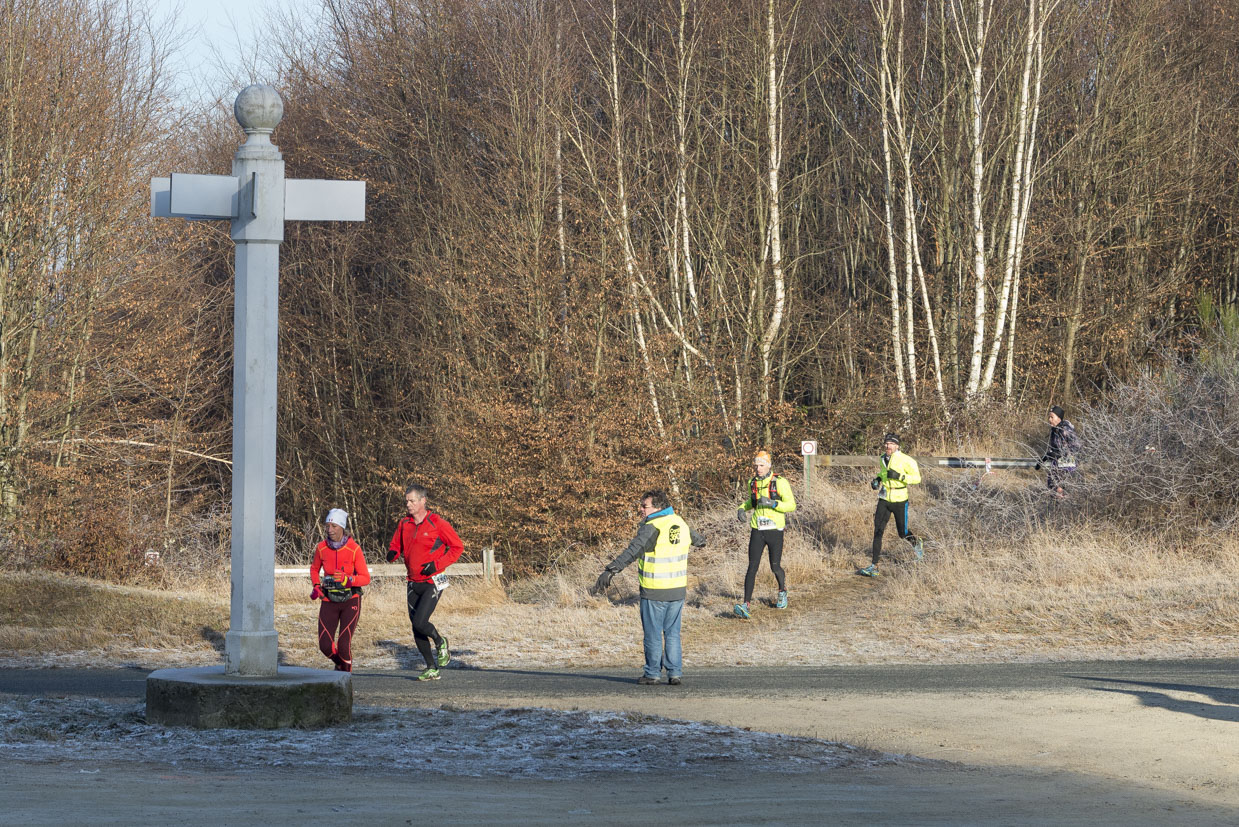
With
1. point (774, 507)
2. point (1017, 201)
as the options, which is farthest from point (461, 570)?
point (1017, 201)

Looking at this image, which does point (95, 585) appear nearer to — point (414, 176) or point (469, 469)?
point (469, 469)

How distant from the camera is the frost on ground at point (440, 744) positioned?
8.25 metres

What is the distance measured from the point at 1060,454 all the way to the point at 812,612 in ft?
18.6

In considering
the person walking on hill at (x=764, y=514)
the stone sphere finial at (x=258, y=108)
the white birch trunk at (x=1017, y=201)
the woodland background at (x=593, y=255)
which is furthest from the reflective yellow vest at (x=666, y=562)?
the white birch trunk at (x=1017, y=201)

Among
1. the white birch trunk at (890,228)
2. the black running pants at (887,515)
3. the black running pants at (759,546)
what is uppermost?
the white birch trunk at (890,228)

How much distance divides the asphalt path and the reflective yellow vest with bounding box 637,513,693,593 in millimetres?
937

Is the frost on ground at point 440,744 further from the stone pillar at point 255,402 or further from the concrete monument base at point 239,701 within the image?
the stone pillar at point 255,402

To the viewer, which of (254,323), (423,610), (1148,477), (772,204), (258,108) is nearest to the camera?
(254,323)

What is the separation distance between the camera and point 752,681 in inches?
527

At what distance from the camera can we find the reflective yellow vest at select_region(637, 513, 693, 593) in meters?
13.0

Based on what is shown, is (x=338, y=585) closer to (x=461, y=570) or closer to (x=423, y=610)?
(x=423, y=610)

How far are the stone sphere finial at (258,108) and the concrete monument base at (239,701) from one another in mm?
3540

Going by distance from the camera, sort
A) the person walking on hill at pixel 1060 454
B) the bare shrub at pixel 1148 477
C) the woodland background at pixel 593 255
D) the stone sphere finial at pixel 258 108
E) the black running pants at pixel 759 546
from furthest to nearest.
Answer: the woodland background at pixel 593 255
the person walking on hill at pixel 1060 454
the bare shrub at pixel 1148 477
the black running pants at pixel 759 546
the stone sphere finial at pixel 258 108

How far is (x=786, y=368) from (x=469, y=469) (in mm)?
9718
